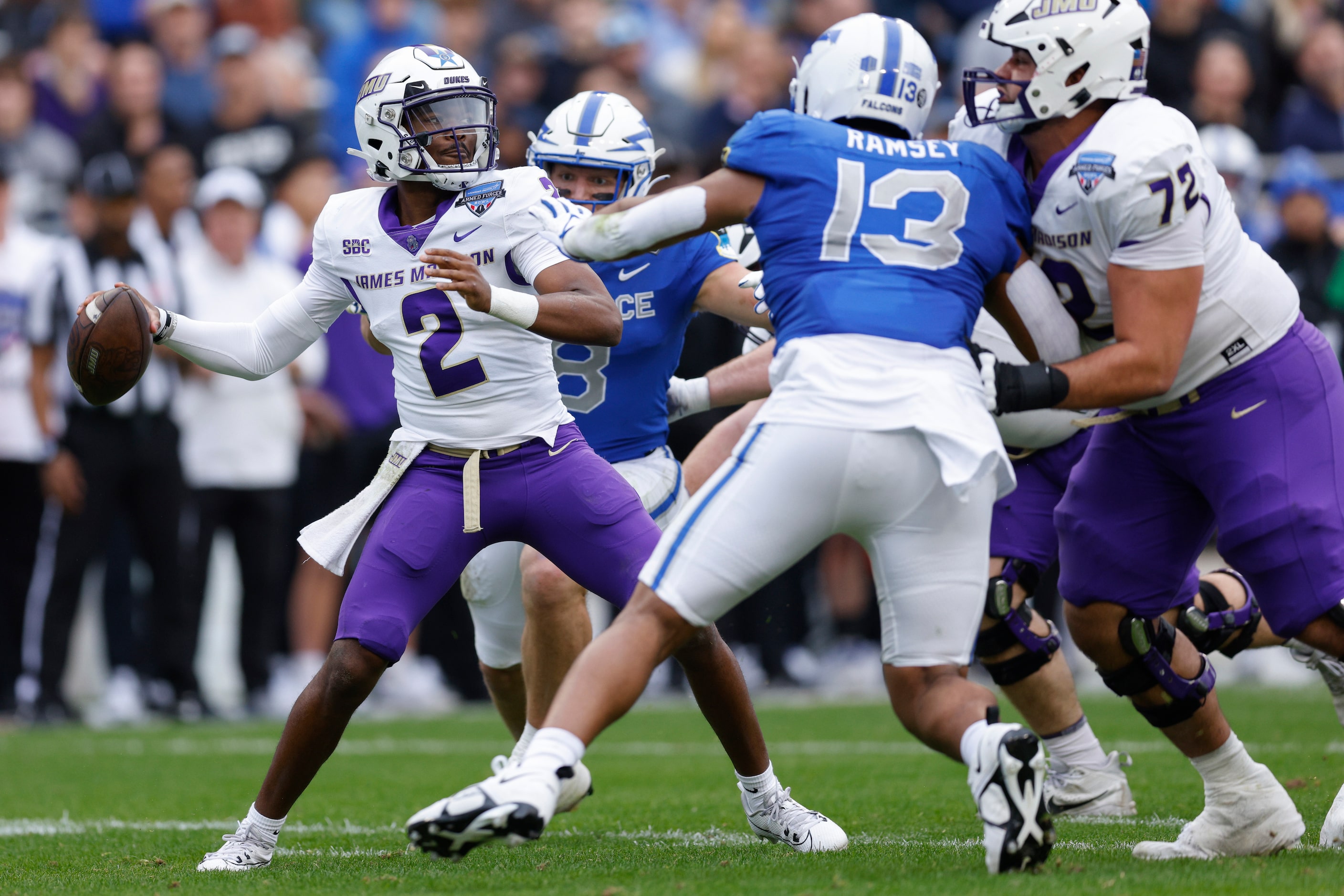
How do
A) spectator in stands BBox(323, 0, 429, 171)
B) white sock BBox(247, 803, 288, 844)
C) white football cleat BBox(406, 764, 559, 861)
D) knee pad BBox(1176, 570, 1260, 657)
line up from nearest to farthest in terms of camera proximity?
white football cleat BBox(406, 764, 559, 861), white sock BBox(247, 803, 288, 844), knee pad BBox(1176, 570, 1260, 657), spectator in stands BBox(323, 0, 429, 171)

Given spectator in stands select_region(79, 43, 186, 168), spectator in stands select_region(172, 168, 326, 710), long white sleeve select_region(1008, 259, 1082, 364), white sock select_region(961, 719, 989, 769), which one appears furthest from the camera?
spectator in stands select_region(79, 43, 186, 168)

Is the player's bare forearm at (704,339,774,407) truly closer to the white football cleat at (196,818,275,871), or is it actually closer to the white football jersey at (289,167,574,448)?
the white football jersey at (289,167,574,448)

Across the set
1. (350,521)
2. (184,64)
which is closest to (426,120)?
(350,521)

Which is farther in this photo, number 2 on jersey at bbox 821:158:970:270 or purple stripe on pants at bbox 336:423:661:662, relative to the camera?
purple stripe on pants at bbox 336:423:661:662

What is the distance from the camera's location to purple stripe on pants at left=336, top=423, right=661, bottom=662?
445 cm

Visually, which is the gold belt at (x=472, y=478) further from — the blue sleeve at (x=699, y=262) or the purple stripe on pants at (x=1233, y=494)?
the purple stripe on pants at (x=1233, y=494)

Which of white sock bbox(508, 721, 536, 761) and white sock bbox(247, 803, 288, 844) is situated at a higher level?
white sock bbox(247, 803, 288, 844)

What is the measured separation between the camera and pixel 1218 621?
5230mm

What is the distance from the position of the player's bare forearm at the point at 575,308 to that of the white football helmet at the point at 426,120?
16.1 inches

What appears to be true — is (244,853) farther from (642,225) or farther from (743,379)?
(743,379)

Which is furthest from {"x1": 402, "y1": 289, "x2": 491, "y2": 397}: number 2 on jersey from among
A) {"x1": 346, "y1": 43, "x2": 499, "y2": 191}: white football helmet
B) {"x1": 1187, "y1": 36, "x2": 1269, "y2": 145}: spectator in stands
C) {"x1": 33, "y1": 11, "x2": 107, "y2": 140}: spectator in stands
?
{"x1": 33, "y1": 11, "x2": 107, "y2": 140}: spectator in stands

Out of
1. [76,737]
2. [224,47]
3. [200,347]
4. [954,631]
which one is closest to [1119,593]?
[954,631]

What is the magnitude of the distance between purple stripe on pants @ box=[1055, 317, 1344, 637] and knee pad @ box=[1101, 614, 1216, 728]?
2.2 inches

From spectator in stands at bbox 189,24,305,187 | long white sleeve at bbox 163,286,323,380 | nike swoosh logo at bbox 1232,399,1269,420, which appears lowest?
spectator in stands at bbox 189,24,305,187
